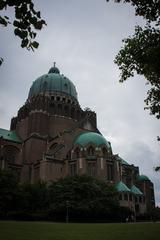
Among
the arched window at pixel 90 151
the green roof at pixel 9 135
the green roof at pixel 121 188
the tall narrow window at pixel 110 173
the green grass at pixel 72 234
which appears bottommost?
the green grass at pixel 72 234

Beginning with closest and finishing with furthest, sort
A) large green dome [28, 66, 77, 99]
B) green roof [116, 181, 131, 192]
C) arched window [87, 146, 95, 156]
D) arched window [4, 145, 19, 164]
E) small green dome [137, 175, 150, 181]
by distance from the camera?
green roof [116, 181, 131, 192] → arched window [87, 146, 95, 156] → arched window [4, 145, 19, 164] → small green dome [137, 175, 150, 181] → large green dome [28, 66, 77, 99]

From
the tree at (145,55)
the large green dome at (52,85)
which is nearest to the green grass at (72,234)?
the tree at (145,55)

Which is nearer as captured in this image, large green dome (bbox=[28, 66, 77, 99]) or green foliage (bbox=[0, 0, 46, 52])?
green foliage (bbox=[0, 0, 46, 52])

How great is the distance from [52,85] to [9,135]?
17635 millimetres

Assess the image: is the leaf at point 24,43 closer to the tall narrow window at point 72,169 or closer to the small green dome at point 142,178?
the tall narrow window at point 72,169

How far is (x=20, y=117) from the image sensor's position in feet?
235

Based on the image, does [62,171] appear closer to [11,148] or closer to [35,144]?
[35,144]

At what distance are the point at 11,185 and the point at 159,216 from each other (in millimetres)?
29269

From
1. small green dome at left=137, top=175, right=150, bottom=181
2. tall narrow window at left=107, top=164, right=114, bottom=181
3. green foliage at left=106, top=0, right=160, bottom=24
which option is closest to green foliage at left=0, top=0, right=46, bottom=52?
green foliage at left=106, top=0, right=160, bottom=24

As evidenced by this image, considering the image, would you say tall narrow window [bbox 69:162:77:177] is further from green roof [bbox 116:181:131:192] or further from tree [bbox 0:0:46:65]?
tree [bbox 0:0:46:65]

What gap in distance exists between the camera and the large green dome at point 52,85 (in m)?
73.1

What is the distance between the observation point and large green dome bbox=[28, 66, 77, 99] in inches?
2879

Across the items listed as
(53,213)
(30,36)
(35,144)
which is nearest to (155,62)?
(30,36)

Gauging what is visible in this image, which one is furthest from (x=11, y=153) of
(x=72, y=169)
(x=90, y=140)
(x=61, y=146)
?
(x=90, y=140)
